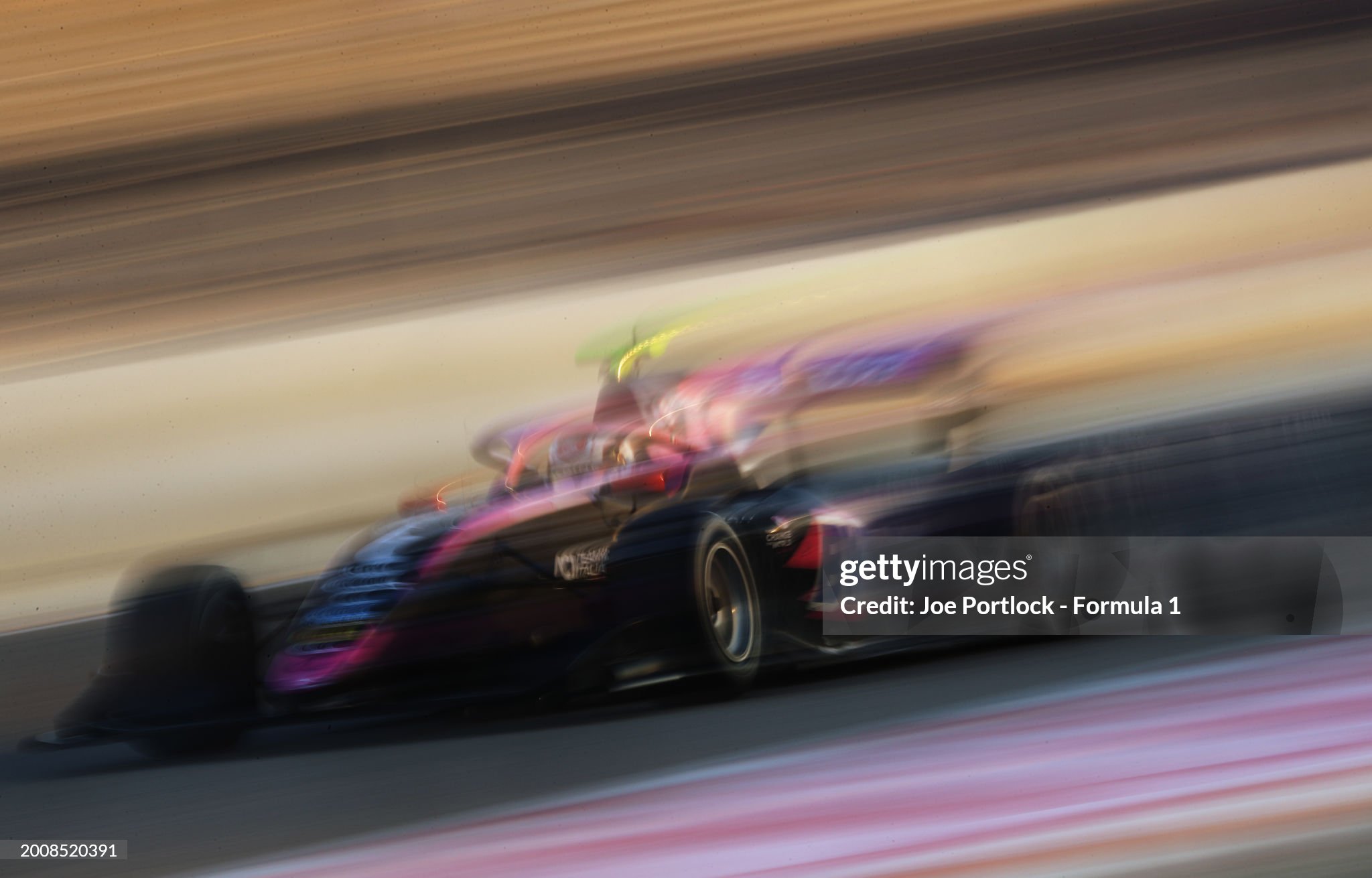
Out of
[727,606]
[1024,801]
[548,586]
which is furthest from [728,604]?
[1024,801]

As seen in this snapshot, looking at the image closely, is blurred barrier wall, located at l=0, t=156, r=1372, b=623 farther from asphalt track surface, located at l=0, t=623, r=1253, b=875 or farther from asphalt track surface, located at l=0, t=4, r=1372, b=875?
asphalt track surface, located at l=0, t=623, r=1253, b=875

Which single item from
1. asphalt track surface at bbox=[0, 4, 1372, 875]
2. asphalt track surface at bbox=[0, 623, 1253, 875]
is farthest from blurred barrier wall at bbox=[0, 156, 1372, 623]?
asphalt track surface at bbox=[0, 623, 1253, 875]

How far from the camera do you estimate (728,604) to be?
1009 millimetres

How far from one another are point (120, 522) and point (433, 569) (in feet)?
0.89

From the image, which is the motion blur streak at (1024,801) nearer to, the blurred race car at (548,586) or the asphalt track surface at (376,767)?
the asphalt track surface at (376,767)

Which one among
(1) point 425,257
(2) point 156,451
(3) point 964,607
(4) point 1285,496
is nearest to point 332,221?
(1) point 425,257

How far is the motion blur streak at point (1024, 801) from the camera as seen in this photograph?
0.98m

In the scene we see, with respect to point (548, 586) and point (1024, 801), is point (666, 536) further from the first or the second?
point (1024, 801)

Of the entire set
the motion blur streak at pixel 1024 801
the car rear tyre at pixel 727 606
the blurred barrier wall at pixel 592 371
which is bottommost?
the motion blur streak at pixel 1024 801


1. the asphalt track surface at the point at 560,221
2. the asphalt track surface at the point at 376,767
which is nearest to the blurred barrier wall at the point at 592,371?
the asphalt track surface at the point at 560,221

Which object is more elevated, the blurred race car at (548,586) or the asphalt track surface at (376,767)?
the blurred race car at (548,586)

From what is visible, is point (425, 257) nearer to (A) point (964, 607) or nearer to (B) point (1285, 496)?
(A) point (964, 607)

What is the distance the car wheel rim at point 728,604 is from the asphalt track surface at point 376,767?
0.17 ft

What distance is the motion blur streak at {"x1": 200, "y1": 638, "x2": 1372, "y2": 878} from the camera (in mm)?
981
